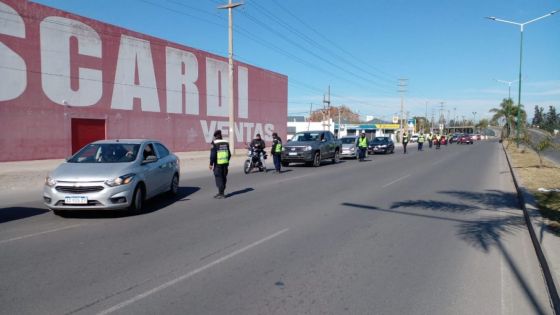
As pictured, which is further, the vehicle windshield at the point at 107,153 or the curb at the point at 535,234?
the vehicle windshield at the point at 107,153

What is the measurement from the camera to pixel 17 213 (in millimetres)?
9906

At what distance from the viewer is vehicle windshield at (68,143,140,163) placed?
10.0 metres

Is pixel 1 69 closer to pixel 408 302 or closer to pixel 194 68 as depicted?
pixel 194 68

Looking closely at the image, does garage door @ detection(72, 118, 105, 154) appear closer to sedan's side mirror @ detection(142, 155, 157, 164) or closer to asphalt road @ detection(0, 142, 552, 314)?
asphalt road @ detection(0, 142, 552, 314)

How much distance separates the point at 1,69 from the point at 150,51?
10829 mm

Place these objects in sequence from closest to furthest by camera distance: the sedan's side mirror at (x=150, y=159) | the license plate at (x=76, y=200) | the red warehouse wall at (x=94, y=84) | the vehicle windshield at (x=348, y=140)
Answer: the license plate at (x=76, y=200) < the sedan's side mirror at (x=150, y=159) < the red warehouse wall at (x=94, y=84) < the vehicle windshield at (x=348, y=140)

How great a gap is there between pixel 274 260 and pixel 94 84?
24.1m

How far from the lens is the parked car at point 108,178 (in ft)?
28.6

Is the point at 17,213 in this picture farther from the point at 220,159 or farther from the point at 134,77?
the point at 134,77

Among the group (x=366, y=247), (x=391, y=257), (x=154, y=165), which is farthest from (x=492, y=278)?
(x=154, y=165)

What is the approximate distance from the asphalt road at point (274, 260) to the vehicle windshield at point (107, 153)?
47.9 inches

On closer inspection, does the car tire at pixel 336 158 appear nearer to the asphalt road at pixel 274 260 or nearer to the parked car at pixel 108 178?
the asphalt road at pixel 274 260

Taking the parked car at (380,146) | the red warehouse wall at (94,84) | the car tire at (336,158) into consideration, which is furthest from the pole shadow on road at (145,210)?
the parked car at (380,146)

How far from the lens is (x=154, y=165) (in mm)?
10836
